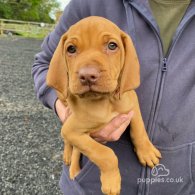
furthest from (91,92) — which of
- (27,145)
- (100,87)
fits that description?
(27,145)

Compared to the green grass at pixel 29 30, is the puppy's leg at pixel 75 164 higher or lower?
higher

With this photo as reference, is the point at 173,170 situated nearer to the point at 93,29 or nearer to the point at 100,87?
the point at 100,87

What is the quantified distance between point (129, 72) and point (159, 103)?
226 mm

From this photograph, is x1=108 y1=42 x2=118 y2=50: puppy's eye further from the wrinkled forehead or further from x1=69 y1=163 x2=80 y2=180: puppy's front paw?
x1=69 y1=163 x2=80 y2=180: puppy's front paw

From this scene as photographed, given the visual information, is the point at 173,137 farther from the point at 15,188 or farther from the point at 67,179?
the point at 15,188

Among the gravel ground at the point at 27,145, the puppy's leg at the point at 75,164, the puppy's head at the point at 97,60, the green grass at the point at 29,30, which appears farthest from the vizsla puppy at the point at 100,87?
the green grass at the point at 29,30

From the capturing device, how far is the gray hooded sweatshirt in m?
1.68

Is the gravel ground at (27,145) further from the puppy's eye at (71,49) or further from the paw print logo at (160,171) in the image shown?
the puppy's eye at (71,49)

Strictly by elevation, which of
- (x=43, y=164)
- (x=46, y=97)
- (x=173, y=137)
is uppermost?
(x=173, y=137)

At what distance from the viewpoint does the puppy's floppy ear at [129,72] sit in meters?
1.57

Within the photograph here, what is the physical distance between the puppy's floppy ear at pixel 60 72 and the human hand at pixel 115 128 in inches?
9.4

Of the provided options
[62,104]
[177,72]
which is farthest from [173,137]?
[62,104]

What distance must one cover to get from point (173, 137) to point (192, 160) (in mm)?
150

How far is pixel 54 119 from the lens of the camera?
6020 millimetres
